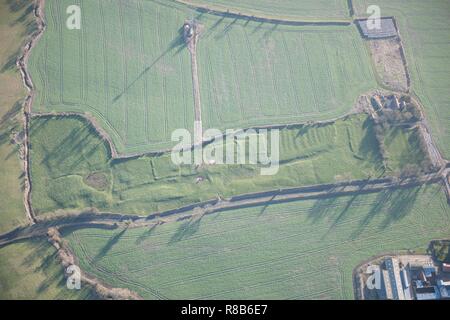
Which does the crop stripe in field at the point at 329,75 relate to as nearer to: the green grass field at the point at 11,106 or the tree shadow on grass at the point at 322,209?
the tree shadow on grass at the point at 322,209

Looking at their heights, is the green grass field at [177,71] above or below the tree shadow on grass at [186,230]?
above

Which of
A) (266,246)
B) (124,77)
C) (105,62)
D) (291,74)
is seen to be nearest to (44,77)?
(105,62)

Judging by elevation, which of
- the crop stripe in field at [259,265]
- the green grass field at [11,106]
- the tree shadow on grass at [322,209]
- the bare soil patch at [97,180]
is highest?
the green grass field at [11,106]

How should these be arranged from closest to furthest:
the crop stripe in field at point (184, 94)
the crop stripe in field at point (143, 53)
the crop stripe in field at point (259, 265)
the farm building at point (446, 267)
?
the crop stripe in field at point (259, 265) → the farm building at point (446, 267) → the crop stripe in field at point (143, 53) → the crop stripe in field at point (184, 94)

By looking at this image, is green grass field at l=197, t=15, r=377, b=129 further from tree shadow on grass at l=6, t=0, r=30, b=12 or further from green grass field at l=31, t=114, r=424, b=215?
tree shadow on grass at l=6, t=0, r=30, b=12

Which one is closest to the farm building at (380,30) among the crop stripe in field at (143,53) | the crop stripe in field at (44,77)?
the crop stripe in field at (143,53)

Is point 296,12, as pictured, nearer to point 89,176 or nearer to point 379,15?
point 379,15

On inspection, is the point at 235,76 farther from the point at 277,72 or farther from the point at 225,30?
the point at 225,30
